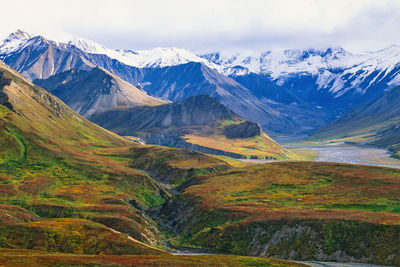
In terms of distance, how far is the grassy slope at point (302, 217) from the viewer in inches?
4673

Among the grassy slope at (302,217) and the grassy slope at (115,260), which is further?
the grassy slope at (302,217)

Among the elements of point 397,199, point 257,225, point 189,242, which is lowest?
point 189,242

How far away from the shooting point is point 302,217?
131875 mm

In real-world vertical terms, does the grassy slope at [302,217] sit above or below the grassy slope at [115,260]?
above

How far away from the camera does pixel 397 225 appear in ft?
383

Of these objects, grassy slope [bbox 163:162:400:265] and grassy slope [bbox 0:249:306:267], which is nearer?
grassy slope [bbox 0:249:306:267]

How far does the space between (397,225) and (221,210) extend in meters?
61.2

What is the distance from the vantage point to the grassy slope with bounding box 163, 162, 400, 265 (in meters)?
119

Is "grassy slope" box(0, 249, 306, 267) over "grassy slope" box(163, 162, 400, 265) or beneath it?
beneath

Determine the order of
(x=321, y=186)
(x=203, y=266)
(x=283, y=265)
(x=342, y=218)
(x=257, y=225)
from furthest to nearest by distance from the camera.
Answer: (x=321, y=186)
(x=257, y=225)
(x=342, y=218)
(x=283, y=265)
(x=203, y=266)

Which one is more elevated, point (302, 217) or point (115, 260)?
point (302, 217)

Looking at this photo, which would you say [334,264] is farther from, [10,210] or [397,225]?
[10,210]

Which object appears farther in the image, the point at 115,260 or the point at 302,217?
the point at 302,217

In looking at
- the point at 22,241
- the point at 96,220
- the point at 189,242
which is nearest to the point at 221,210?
the point at 189,242
